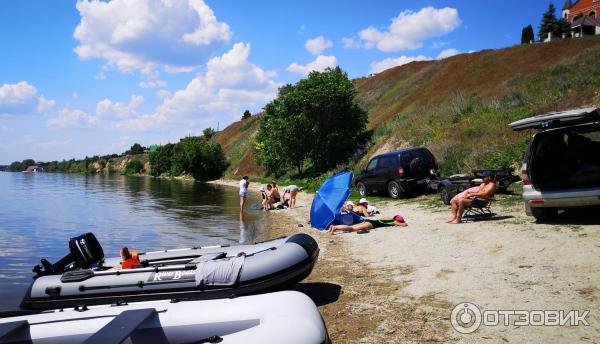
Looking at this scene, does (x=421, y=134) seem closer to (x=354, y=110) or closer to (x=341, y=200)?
(x=354, y=110)

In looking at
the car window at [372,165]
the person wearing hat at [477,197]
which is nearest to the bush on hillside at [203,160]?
the car window at [372,165]

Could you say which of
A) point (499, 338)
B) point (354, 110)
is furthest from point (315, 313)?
point (354, 110)

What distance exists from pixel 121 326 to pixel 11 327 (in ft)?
4.17

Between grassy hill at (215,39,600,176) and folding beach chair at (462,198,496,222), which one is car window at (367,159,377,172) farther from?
folding beach chair at (462,198,496,222)

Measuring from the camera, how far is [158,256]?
8.41m

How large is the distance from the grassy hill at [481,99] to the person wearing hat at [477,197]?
6641mm

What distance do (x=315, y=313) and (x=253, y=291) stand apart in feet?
6.82

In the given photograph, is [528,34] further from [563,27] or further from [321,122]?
[321,122]

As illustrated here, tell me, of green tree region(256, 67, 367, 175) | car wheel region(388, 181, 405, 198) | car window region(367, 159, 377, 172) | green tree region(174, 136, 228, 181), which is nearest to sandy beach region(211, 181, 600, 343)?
car wheel region(388, 181, 405, 198)

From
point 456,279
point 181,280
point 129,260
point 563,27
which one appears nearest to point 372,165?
point 456,279

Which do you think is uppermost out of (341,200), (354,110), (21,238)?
(354,110)

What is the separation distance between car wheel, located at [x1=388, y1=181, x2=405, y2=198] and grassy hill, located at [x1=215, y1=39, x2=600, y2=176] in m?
3.10

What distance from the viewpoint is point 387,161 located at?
17.8 metres

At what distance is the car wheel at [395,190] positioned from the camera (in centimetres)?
1728
